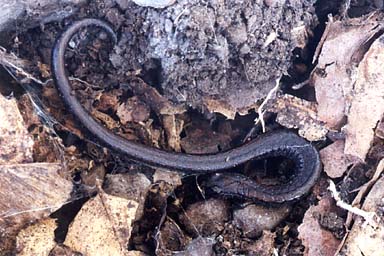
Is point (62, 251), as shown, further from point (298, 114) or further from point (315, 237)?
point (298, 114)

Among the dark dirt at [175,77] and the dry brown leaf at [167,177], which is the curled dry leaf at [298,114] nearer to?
the dark dirt at [175,77]

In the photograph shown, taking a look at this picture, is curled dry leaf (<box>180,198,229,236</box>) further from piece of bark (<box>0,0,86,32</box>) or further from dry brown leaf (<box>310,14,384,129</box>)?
piece of bark (<box>0,0,86,32</box>)

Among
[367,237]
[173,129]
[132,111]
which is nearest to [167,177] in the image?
[173,129]

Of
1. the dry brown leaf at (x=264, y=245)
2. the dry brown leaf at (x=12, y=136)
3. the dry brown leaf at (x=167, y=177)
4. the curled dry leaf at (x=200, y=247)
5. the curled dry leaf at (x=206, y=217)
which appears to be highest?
the dry brown leaf at (x=12, y=136)

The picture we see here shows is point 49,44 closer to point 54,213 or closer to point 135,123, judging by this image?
point 135,123

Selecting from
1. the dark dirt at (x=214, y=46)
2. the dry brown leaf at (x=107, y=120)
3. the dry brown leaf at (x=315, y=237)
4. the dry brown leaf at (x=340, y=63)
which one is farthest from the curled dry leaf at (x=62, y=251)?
the dry brown leaf at (x=340, y=63)

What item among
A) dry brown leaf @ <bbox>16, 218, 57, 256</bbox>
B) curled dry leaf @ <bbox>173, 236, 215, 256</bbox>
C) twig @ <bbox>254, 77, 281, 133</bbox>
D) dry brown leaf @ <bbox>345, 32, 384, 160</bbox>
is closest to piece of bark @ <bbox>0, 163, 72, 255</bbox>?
dry brown leaf @ <bbox>16, 218, 57, 256</bbox>
